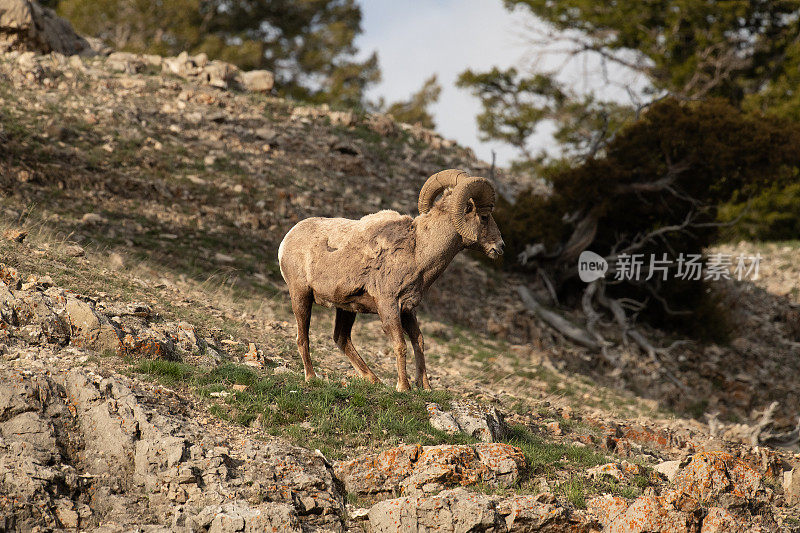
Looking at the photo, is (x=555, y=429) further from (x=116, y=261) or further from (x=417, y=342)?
(x=116, y=261)

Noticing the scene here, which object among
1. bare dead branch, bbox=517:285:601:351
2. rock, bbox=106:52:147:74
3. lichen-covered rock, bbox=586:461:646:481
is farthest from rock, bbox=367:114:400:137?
lichen-covered rock, bbox=586:461:646:481

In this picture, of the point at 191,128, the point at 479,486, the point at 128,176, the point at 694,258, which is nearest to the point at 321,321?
the point at 128,176

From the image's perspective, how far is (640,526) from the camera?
6.07 metres

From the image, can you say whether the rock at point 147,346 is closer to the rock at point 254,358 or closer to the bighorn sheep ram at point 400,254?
the rock at point 254,358

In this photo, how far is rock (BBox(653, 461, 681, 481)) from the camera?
7418 millimetres

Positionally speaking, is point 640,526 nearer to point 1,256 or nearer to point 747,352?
point 1,256

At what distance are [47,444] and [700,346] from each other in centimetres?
1819

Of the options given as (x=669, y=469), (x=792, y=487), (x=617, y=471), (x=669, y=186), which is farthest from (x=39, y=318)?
(x=669, y=186)

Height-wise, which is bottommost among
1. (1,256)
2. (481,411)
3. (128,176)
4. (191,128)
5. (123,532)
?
(123,532)

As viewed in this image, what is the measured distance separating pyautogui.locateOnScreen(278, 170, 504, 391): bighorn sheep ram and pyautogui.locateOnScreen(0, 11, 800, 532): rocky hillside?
0.89 meters

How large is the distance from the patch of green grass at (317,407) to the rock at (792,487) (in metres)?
3.58

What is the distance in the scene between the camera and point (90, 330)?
8148 mm

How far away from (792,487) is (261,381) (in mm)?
5823

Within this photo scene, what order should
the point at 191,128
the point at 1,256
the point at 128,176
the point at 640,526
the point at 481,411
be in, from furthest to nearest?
the point at 191,128, the point at 128,176, the point at 1,256, the point at 481,411, the point at 640,526
